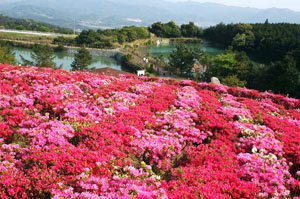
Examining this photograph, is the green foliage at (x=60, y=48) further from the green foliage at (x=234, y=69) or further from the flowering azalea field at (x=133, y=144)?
the flowering azalea field at (x=133, y=144)

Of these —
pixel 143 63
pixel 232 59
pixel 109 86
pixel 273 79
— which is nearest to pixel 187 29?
pixel 143 63

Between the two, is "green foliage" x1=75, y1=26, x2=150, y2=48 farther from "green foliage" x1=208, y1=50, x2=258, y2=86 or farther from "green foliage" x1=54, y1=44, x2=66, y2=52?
"green foliage" x1=208, y1=50, x2=258, y2=86

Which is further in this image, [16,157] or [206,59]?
[206,59]

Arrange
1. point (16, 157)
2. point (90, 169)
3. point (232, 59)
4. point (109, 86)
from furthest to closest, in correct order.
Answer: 1. point (232, 59)
2. point (109, 86)
3. point (16, 157)
4. point (90, 169)

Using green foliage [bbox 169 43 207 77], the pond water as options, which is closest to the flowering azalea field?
green foliage [bbox 169 43 207 77]

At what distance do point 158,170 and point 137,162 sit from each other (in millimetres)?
511

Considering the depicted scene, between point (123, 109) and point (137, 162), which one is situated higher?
point (123, 109)

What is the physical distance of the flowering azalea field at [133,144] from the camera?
4199 millimetres

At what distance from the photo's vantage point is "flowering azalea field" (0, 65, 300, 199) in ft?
13.8

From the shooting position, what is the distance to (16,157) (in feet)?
16.1

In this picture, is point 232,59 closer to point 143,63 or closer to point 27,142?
point 143,63

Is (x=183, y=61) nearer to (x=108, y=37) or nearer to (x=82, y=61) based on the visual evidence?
(x=82, y=61)

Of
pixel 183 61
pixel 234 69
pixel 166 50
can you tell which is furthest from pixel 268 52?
pixel 183 61

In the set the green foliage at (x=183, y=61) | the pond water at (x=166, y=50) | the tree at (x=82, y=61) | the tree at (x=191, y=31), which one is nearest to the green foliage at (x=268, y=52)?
the tree at (x=191, y=31)
